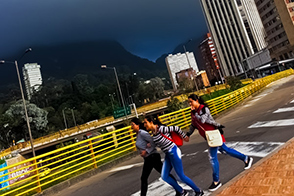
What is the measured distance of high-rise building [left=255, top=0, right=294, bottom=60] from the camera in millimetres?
65375

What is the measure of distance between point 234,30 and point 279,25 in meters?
47.7

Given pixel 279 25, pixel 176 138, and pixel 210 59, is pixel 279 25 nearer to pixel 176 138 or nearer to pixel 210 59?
pixel 176 138

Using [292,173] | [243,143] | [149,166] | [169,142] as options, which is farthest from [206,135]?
[243,143]

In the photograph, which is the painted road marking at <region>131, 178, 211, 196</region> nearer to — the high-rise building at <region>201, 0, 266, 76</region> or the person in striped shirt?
the person in striped shirt

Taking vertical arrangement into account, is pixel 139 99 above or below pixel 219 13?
below

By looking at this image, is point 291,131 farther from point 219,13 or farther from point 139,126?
point 219,13

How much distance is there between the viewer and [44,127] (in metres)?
67.3

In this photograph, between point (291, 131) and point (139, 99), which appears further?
point (139, 99)

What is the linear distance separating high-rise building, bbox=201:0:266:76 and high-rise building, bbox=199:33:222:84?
3040 cm

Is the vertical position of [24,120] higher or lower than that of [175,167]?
higher

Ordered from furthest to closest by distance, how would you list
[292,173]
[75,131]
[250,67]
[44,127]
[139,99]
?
1. [139,99]
2. [250,67]
3. [44,127]
4. [75,131]
5. [292,173]

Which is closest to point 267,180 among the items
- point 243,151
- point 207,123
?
point 207,123

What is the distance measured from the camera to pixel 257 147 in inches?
238

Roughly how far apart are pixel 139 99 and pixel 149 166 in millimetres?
115320
